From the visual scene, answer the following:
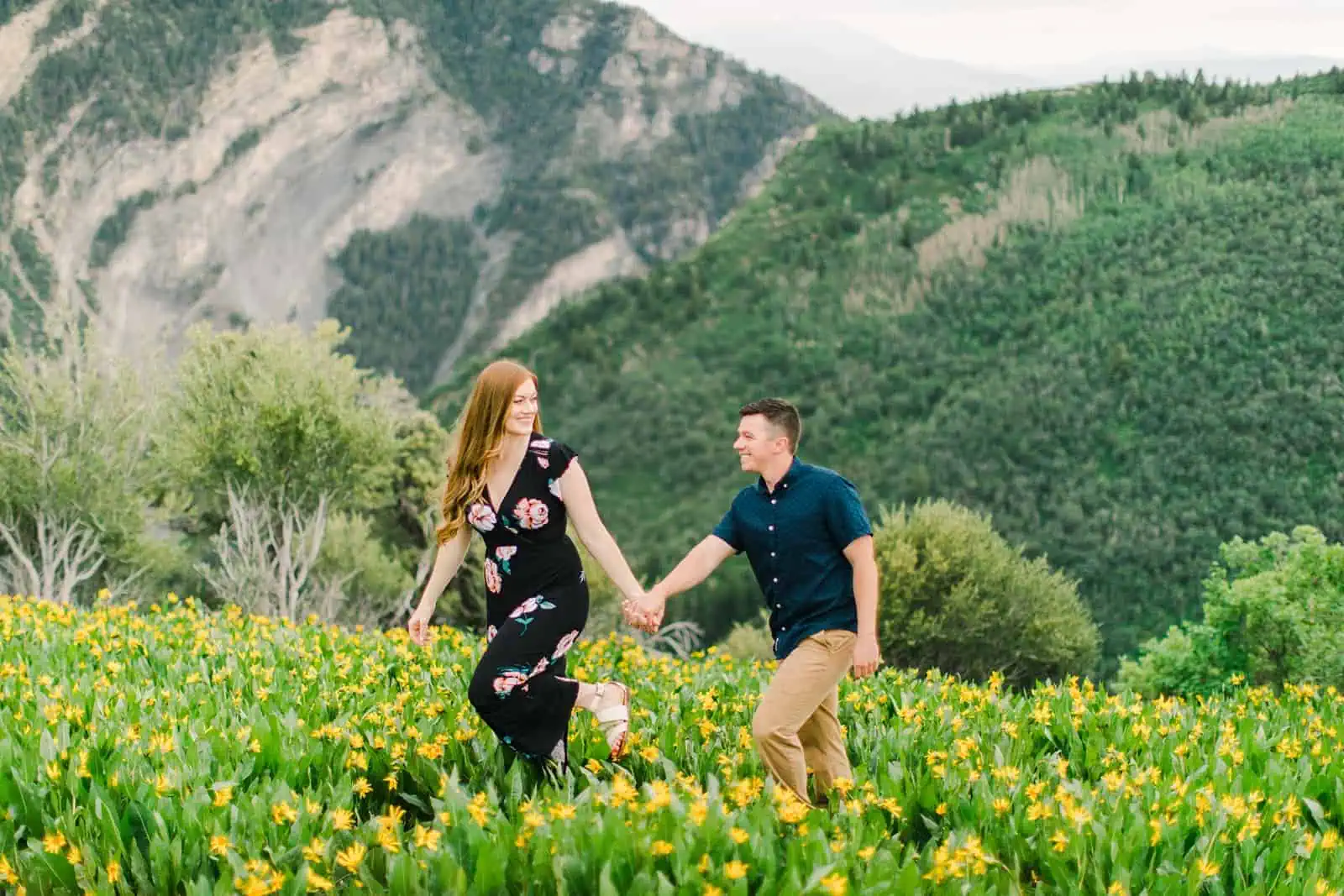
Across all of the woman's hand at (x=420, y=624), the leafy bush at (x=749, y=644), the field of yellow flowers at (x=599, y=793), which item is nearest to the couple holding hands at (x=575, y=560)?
the woman's hand at (x=420, y=624)

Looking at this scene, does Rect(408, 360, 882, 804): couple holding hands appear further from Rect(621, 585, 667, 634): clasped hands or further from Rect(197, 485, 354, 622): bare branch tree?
Rect(197, 485, 354, 622): bare branch tree

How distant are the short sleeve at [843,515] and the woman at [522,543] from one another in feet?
3.89

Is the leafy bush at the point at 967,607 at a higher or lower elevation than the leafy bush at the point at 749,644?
higher

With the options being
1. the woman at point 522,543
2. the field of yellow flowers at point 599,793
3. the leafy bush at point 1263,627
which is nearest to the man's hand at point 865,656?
the field of yellow flowers at point 599,793

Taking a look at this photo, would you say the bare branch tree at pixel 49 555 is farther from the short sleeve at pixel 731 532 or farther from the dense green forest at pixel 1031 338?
the dense green forest at pixel 1031 338

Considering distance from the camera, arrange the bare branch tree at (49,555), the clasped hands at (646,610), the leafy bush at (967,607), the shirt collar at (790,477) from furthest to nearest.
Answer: the leafy bush at (967,607) < the bare branch tree at (49,555) < the clasped hands at (646,610) < the shirt collar at (790,477)

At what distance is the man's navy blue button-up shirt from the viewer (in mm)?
6848

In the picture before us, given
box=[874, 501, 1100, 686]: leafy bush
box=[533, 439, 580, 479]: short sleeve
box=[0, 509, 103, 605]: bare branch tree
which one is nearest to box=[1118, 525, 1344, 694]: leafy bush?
box=[874, 501, 1100, 686]: leafy bush

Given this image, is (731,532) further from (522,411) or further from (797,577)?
(522,411)

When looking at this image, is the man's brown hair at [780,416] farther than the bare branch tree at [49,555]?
No

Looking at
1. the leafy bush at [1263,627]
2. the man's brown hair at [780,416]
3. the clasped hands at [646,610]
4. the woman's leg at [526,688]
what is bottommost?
the leafy bush at [1263,627]

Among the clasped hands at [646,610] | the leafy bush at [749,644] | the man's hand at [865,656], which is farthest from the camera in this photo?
the leafy bush at [749,644]

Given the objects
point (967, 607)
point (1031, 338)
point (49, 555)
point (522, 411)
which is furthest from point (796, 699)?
point (1031, 338)

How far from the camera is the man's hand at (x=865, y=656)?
6.58 m
